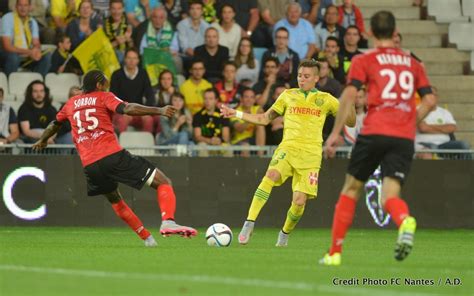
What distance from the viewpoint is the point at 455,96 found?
24453 mm

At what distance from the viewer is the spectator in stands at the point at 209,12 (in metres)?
23.3

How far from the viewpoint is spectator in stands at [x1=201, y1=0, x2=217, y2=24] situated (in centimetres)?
2331

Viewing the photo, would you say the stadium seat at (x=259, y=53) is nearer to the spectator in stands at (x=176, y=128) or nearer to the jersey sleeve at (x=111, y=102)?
the spectator in stands at (x=176, y=128)

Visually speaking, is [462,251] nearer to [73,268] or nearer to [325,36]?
[73,268]

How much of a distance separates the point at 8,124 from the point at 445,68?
30.0 feet

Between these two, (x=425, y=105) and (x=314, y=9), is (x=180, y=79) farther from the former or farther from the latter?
(x=425, y=105)

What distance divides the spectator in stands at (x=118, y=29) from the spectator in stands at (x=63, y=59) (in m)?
0.77

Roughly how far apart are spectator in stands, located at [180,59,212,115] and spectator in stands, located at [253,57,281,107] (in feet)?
2.77

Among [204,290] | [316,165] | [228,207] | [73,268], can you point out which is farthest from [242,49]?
[204,290]

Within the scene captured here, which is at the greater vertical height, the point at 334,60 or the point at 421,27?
the point at 421,27

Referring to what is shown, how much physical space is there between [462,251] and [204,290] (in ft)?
20.8

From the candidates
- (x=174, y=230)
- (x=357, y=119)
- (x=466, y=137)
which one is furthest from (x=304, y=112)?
(x=466, y=137)

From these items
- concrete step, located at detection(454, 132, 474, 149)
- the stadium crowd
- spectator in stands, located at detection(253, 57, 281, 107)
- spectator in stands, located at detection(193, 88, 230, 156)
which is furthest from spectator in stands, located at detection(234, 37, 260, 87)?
concrete step, located at detection(454, 132, 474, 149)

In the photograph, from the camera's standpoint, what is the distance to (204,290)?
30.6 feet
